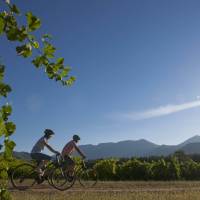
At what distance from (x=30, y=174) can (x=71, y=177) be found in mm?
1586

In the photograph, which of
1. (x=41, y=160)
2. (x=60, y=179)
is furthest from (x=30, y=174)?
(x=60, y=179)

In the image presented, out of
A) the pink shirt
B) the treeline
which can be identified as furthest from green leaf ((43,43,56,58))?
the treeline

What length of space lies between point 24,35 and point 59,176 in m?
12.6

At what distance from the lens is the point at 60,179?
1530 centimetres

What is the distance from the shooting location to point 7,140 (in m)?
2.97

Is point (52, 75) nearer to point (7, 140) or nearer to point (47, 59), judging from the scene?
point (47, 59)

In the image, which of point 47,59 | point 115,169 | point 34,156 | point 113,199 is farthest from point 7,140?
point 115,169

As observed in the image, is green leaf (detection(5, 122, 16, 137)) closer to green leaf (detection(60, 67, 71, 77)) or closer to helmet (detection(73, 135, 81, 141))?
green leaf (detection(60, 67, 71, 77))

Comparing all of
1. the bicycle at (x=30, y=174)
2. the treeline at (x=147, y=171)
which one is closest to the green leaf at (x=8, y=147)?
the bicycle at (x=30, y=174)

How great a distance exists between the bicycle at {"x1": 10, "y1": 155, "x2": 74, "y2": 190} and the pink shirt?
10.0 inches

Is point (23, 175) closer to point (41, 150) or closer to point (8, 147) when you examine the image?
point (41, 150)

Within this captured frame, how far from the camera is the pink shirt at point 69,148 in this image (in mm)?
15555

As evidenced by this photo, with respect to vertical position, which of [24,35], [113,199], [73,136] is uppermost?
[73,136]

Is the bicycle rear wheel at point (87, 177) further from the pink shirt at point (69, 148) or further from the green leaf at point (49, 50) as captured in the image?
the green leaf at point (49, 50)
